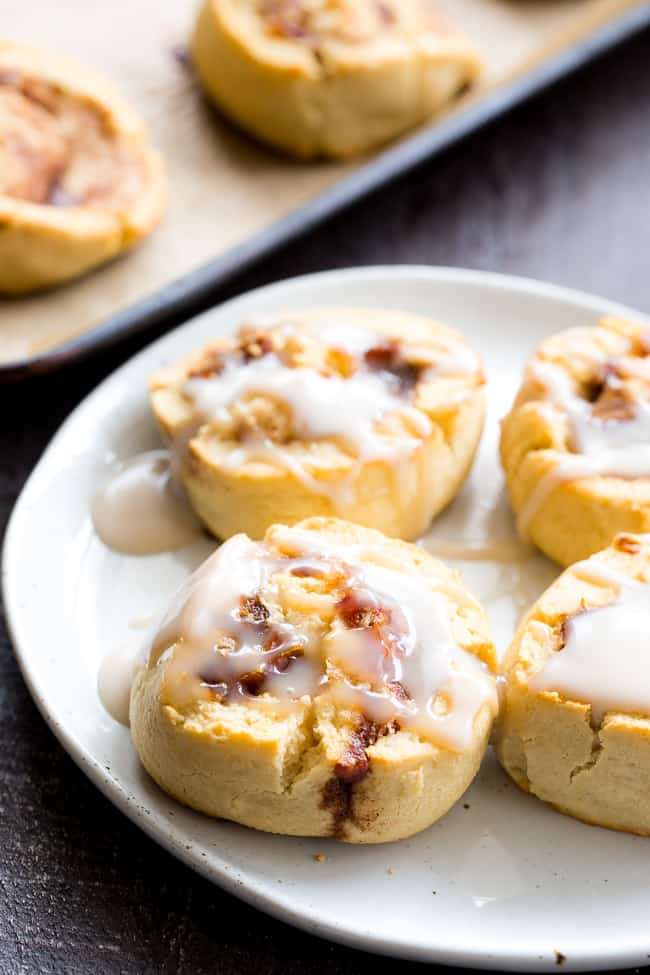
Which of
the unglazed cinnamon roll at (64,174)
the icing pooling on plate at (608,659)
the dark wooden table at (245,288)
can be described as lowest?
the dark wooden table at (245,288)

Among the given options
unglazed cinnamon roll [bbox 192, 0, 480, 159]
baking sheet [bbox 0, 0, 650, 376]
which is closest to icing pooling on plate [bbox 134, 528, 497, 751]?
baking sheet [bbox 0, 0, 650, 376]

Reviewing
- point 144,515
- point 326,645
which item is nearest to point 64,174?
point 144,515

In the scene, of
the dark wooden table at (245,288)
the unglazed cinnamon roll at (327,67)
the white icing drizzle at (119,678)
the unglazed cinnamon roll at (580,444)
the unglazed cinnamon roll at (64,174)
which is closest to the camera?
the dark wooden table at (245,288)

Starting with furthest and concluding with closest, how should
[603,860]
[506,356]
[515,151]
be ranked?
[515,151] < [506,356] < [603,860]

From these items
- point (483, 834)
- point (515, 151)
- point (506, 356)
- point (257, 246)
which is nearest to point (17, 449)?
point (257, 246)

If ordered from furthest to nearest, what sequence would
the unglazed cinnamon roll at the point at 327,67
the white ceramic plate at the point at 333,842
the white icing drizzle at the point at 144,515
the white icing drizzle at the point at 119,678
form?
the unglazed cinnamon roll at the point at 327,67, the white icing drizzle at the point at 144,515, the white icing drizzle at the point at 119,678, the white ceramic plate at the point at 333,842

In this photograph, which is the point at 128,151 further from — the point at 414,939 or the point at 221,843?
the point at 414,939

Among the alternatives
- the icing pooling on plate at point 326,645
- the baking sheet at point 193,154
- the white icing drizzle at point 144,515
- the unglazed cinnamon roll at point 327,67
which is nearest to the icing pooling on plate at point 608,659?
the icing pooling on plate at point 326,645

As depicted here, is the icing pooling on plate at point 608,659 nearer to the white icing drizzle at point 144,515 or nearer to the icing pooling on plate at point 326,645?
the icing pooling on plate at point 326,645
